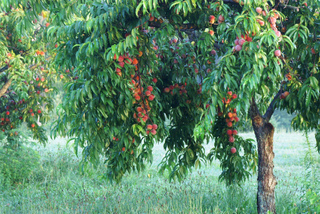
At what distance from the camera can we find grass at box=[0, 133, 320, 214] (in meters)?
4.87

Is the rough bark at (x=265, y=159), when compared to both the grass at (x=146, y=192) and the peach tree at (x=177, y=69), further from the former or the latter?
Answer: the grass at (x=146, y=192)

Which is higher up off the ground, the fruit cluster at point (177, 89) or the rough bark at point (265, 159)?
the fruit cluster at point (177, 89)

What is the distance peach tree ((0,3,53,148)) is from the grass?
4.15 feet

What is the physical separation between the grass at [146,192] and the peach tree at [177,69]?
82 cm

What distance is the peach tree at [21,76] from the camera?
545cm

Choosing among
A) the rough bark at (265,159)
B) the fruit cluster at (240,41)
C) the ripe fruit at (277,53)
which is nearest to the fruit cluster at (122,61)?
the fruit cluster at (240,41)

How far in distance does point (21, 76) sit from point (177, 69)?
9.26 feet

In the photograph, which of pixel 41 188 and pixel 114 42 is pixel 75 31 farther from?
pixel 41 188

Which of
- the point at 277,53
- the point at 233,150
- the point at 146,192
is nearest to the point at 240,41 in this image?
the point at 277,53

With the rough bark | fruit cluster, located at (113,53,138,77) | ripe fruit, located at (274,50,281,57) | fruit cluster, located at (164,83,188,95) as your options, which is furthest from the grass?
fruit cluster, located at (113,53,138,77)

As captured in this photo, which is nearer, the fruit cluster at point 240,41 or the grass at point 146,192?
the fruit cluster at point 240,41

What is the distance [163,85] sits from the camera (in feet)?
14.3

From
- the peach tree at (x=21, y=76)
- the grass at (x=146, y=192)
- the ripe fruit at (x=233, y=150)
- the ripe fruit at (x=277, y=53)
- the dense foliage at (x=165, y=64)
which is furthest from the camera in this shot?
the peach tree at (x=21, y=76)

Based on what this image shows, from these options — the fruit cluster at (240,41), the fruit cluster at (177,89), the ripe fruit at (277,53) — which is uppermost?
the fruit cluster at (240,41)
